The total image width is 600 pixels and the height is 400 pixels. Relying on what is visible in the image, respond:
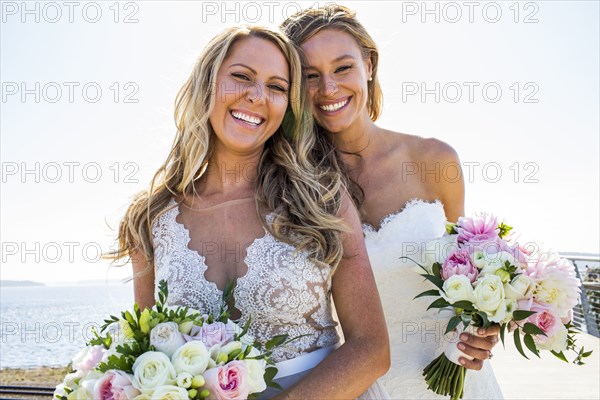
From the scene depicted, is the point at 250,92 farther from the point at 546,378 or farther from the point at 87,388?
the point at 546,378

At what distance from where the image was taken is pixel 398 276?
407 cm

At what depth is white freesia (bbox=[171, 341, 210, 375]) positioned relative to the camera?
2266mm

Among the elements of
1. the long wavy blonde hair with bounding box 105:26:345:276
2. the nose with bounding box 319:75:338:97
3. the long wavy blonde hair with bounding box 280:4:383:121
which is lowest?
the long wavy blonde hair with bounding box 105:26:345:276

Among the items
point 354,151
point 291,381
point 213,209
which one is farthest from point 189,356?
point 354,151

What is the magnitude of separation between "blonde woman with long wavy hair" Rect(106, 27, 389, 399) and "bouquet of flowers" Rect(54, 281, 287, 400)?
15.4 inches

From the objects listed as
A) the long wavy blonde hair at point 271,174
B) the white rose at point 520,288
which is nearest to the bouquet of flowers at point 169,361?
the long wavy blonde hair at point 271,174

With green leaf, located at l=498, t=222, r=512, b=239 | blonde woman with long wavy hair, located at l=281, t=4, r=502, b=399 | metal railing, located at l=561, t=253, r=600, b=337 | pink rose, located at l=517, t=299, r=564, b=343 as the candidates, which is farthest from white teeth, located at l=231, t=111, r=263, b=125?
metal railing, located at l=561, t=253, r=600, b=337

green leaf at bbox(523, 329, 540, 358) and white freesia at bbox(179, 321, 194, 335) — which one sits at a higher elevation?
white freesia at bbox(179, 321, 194, 335)

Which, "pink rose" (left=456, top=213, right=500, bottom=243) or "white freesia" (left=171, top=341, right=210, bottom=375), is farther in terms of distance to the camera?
"pink rose" (left=456, top=213, right=500, bottom=243)

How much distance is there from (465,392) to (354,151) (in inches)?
62.4

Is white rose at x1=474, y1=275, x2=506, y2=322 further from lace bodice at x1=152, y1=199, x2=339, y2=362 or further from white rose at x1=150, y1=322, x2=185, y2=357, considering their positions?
white rose at x1=150, y1=322, x2=185, y2=357

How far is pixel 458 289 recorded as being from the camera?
10.7 feet

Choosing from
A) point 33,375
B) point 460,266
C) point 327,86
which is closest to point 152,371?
point 460,266

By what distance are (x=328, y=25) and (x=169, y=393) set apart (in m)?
2.48
